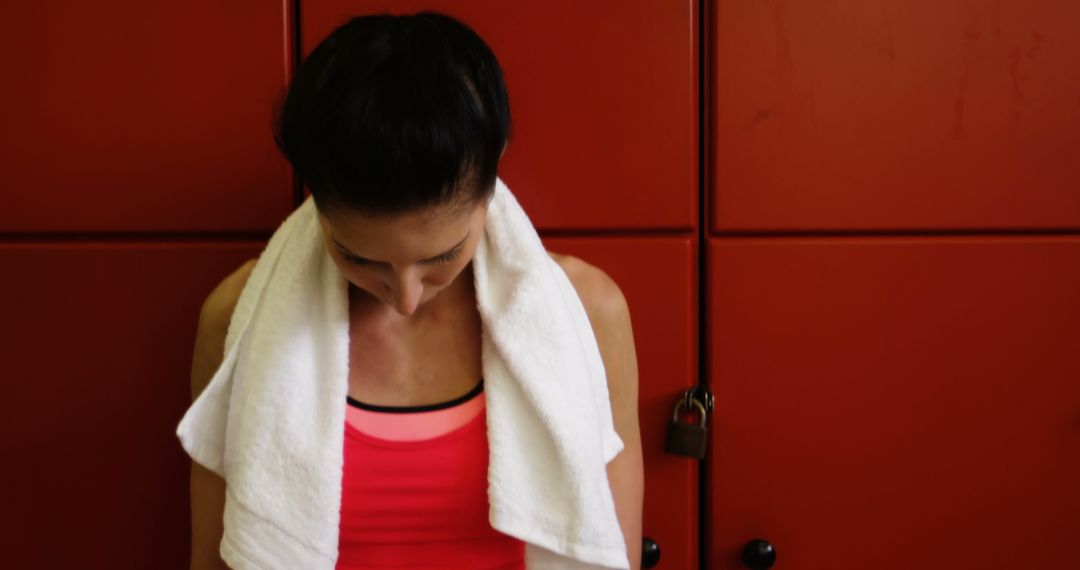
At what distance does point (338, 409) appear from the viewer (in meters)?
0.72

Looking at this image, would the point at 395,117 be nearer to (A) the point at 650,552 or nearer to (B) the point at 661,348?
(B) the point at 661,348

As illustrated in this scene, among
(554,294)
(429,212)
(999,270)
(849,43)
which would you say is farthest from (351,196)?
(999,270)

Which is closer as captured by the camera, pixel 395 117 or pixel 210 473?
pixel 395 117

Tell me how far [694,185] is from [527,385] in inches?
11.7

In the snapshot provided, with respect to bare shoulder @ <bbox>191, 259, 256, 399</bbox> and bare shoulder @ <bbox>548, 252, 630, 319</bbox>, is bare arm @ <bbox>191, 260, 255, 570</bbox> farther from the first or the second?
bare shoulder @ <bbox>548, 252, 630, 319</bbox>

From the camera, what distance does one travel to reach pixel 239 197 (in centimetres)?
85

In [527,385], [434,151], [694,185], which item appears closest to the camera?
[434,151]

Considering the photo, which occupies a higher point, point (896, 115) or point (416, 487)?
point (896, 115)

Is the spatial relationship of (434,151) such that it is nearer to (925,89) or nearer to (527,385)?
(527,385)

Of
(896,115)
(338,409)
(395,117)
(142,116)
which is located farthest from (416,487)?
(896,115)

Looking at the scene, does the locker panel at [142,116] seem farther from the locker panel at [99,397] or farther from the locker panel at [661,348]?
the locker panel at [661,348]

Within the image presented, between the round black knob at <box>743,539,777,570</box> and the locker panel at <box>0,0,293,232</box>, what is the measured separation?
0.65m

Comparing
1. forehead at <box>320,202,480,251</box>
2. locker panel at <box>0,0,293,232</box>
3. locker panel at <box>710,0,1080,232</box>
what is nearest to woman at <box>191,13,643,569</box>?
forehead at <box>320,202,480,251</box>

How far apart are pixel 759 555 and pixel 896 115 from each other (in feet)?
1.68
